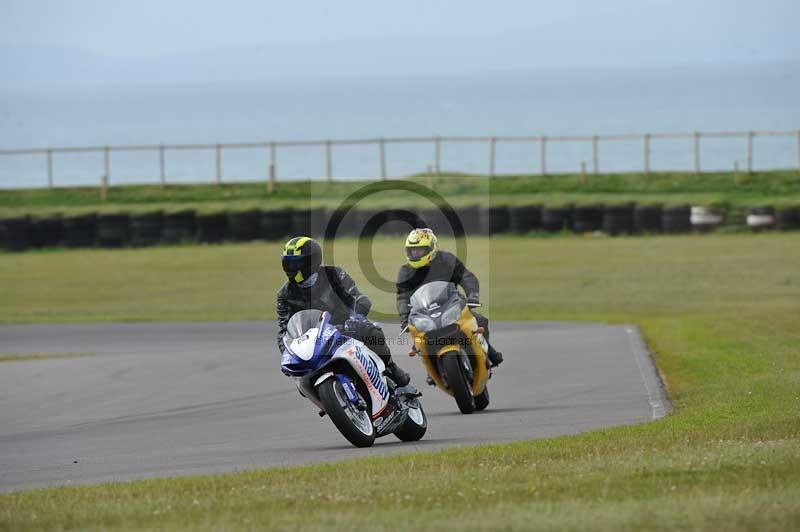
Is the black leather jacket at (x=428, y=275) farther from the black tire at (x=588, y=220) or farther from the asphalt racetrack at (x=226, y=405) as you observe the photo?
the black tire at (x=588, y=220)

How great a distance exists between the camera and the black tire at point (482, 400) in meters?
14.4

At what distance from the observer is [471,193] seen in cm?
5238

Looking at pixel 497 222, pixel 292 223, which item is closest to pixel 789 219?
pixel 497 222

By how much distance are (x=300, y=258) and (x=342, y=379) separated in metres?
1.01

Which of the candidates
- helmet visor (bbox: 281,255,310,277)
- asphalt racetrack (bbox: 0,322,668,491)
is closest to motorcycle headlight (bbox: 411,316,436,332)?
asphalt racetrack (bbox: 0,322,668,491)

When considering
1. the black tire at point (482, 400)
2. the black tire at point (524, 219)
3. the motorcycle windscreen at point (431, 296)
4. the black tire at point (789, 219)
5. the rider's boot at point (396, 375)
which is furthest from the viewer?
the black tire at point (524, 219)

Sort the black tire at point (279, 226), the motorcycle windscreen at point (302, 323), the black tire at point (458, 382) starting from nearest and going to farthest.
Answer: the motorcycle windscreen at point (302, 323) < the black tire at point (458, 382) < the black tire at point (279, 226)

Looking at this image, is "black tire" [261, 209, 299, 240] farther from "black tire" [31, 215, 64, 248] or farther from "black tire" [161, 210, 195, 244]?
"black tire" [31, 215, 64, 248]

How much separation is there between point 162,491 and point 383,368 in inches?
113

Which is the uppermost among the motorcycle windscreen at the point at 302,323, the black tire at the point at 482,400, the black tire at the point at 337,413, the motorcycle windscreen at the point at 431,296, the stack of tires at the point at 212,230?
the motorcycle windscreen at the point at 302,323

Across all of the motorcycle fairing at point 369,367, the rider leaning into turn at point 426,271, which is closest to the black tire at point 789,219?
the rider leaning into turn at point 426,271

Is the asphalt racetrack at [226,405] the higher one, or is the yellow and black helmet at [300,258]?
the yellow and black helmet at [300,258]

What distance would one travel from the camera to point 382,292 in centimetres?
3919

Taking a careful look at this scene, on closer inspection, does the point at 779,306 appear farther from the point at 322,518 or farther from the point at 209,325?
the point at 322,518
